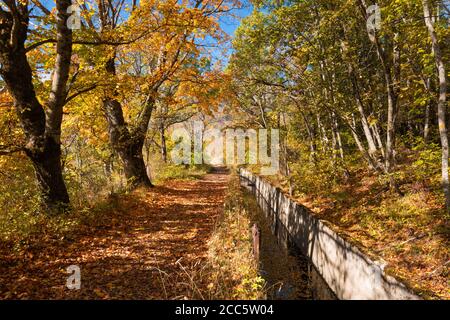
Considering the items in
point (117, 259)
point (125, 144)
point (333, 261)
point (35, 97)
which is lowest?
point (333, 261)

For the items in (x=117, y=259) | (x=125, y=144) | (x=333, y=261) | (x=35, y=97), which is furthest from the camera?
(x=125, y=144)

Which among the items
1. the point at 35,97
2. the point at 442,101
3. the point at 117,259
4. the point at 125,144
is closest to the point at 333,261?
the point at 442,101

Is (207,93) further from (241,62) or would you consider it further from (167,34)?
(167,34)

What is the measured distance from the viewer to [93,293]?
4.53 meters

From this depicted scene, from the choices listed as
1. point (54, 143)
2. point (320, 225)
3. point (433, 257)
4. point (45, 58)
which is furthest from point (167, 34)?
point (433, 257)

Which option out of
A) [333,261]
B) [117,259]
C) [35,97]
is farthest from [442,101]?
[35,97]

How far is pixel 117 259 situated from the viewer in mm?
5789

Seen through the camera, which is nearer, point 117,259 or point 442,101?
point 117,259

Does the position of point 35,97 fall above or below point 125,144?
above

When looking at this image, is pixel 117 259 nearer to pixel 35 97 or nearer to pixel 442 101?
pixel 35 97

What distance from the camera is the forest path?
4547 millimetres

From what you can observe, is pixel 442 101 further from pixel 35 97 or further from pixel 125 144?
pixel 125 144

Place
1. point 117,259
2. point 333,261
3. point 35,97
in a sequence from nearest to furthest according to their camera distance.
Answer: point 117,259
point 333,261
point 35,97

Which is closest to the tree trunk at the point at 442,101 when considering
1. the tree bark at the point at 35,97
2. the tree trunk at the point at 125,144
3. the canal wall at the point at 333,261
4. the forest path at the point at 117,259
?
the canal wall at the point at 333,261
